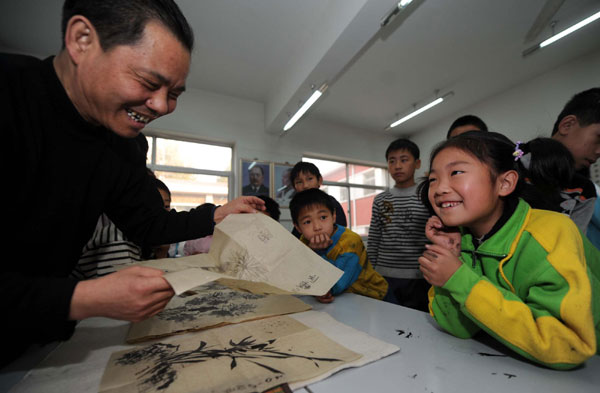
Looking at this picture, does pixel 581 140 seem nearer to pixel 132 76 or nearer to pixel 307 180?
pixel 307 180

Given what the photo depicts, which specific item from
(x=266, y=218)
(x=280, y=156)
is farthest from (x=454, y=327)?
(x=280, y=156)

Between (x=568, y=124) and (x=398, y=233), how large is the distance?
1035 mm

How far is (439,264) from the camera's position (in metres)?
0.57

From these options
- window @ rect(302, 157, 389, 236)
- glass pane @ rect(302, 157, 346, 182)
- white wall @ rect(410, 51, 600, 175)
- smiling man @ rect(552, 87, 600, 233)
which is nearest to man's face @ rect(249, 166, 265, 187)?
window @ rect(302, 157, 389, 236)

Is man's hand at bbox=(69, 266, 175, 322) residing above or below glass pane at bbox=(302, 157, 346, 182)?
below

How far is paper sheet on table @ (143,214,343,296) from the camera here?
1.91ft

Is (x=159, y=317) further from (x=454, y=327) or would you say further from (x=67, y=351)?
(x=454, y=327)

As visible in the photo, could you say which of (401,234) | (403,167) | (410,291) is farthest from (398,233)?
(403,167)

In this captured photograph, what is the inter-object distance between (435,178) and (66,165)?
95 cm

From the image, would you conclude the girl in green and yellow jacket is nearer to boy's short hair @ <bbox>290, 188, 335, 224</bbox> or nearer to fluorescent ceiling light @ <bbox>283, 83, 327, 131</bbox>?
boy's short hair @ <bbox>290, 188, 335, 224</bbox>

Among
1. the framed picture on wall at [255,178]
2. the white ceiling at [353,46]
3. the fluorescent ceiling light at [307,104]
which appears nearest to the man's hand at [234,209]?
the white ceiling at [353,46]

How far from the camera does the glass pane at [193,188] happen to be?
3855mm

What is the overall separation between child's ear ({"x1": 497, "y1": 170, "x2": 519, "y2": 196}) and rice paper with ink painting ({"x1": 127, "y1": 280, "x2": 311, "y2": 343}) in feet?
2.06

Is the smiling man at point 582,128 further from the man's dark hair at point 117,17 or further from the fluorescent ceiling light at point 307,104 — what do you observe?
the fluorescent ceiling light at point 307,104
